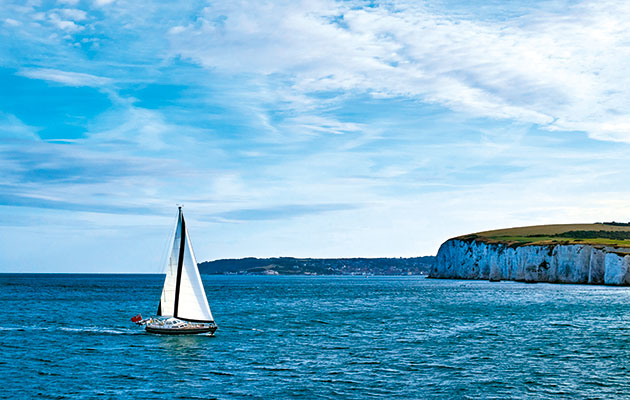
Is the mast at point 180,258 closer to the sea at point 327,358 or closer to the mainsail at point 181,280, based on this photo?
the mainsail at point 181,280

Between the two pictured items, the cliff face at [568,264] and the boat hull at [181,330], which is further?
the cliff face at [568,264]

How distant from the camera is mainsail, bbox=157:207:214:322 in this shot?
49344mm

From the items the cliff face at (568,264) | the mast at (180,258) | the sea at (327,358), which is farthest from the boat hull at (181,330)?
the cliff face at (568,264)

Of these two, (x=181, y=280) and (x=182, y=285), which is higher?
(x=181, y=280)

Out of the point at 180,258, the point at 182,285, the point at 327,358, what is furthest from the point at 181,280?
the point at 327,358

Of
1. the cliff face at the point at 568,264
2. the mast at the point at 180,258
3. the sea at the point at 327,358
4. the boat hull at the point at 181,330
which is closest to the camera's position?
the sea at the point at 327,358

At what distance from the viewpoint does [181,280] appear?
4934 centimetres

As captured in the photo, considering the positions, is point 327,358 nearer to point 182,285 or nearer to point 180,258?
point 182,285

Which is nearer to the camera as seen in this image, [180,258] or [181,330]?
[180,258]

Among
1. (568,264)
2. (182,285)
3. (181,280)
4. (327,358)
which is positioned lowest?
(327,358)

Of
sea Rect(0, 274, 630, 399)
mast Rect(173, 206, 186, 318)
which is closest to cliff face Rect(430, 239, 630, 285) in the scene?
sea Rect(0, 274, 630, 399)

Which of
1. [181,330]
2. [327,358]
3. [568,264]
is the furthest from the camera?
[568,264]

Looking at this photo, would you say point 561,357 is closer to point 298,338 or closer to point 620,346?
point 620,346

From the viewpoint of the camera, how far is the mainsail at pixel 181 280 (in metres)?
49.3
